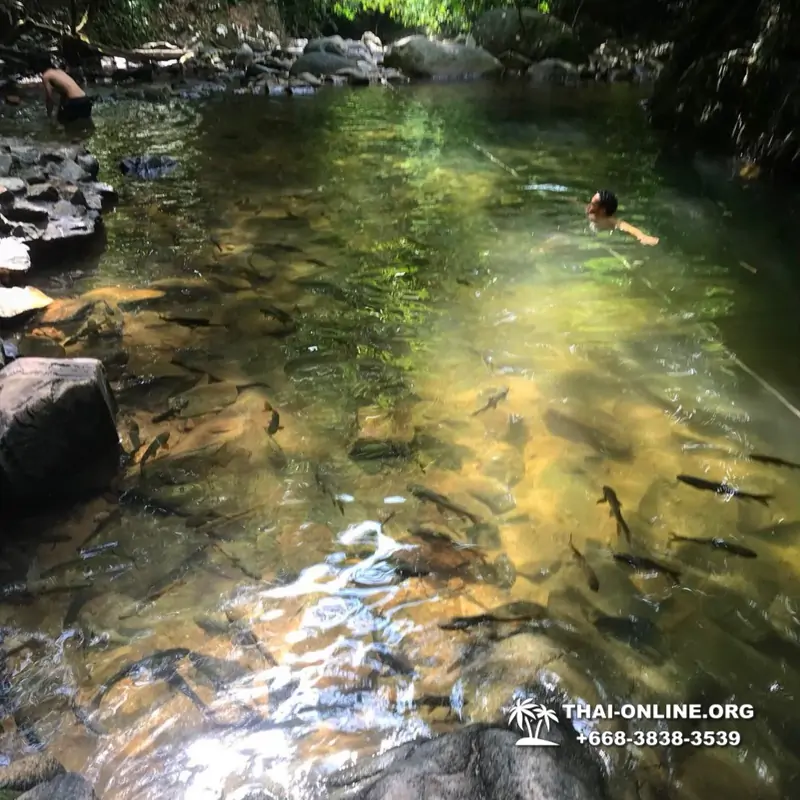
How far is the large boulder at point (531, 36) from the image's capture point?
2192cm

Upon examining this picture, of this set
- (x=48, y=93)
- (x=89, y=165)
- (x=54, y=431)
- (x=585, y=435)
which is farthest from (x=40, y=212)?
(x=48, y=93)

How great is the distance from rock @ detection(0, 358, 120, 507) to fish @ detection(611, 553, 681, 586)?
287 cm

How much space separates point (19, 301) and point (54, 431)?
2496 mm

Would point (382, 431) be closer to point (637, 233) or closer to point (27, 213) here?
point (637, 233)

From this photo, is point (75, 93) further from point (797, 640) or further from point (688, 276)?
point (797, 640)

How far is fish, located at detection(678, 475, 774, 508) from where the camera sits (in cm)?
387

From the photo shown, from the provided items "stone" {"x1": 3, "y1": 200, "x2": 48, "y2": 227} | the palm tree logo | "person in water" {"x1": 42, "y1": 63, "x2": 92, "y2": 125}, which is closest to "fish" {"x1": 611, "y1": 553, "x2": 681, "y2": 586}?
the palm tree logo

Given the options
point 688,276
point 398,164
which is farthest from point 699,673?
point 398,164

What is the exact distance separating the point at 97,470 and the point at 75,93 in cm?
1156

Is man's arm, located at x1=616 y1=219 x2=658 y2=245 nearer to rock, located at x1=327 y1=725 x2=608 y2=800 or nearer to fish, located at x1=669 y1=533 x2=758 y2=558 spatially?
fish, located at x1=669 y1=533 x2=758 y2=558

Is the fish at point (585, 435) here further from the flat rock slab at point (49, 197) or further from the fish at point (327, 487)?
the flat rock slab at point (49, 197)

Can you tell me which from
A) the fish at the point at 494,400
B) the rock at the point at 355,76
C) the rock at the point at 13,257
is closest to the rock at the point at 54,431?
A: the fish at the point at 494,400

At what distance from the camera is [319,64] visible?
19.7 m

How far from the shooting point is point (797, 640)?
122 inches
